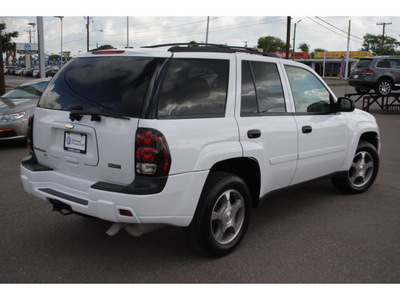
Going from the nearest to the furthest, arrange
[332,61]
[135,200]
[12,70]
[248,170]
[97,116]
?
[135,200] < [97,116] < [248,170] < [12,70] < [332,61]

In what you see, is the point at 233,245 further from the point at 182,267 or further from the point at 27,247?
the point at 27,247

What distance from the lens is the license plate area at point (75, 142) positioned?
329 cm

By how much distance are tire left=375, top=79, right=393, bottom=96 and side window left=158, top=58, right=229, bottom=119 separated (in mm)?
16925

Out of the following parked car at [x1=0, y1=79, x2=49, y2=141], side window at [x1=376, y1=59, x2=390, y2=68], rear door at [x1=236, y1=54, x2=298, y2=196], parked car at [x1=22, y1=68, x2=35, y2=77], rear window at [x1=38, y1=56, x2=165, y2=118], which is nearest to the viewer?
rear window at [x1=38, y1=56, x2=165, y2=118]

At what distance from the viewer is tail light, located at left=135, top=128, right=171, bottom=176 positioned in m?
2.96

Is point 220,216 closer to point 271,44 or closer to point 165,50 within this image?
point 165,50

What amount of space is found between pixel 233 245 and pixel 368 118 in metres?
3.07

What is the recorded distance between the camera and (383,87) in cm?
1848

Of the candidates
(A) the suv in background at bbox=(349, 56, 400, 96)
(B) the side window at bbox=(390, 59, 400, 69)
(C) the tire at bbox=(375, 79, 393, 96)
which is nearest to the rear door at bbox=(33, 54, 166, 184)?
(A) the suv in background at bbox=(349, 56, 400, 96)

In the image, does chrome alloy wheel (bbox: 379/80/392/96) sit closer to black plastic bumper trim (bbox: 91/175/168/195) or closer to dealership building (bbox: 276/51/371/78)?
black plastic bumper trim (bbox: 91/175/168/195)

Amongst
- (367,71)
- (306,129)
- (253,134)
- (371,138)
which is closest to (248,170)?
(253,134)

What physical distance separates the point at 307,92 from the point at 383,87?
15849 mm

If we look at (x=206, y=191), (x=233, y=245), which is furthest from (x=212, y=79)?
(x=233, y=245)

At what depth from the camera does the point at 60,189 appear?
11.2 feet
